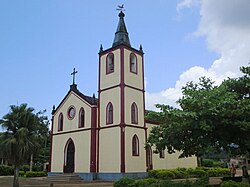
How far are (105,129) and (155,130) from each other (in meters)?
12.2

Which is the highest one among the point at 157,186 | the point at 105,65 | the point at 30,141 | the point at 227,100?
the point at 105,65

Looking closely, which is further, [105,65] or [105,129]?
[105,65]

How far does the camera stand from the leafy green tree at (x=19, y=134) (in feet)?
61.6

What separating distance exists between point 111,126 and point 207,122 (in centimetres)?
1519

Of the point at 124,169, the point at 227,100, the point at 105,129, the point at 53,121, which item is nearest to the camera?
the point at 227,100

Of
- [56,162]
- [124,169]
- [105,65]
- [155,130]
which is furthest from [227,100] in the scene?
[56,162]

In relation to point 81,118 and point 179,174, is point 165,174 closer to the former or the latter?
point 179,174

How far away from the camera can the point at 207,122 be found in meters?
13.2

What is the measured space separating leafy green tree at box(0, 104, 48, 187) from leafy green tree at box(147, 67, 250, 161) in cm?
861

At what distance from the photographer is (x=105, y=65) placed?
99.8 ft

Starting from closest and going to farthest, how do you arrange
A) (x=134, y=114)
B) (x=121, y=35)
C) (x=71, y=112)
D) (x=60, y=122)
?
(x=134, y=114), (x=121, y=35), (x=71, y=112), (x=60, y=122)

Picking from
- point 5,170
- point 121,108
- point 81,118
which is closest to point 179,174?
point 121,108

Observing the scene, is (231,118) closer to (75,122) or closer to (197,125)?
(197,125)

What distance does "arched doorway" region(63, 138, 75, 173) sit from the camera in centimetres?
3017
